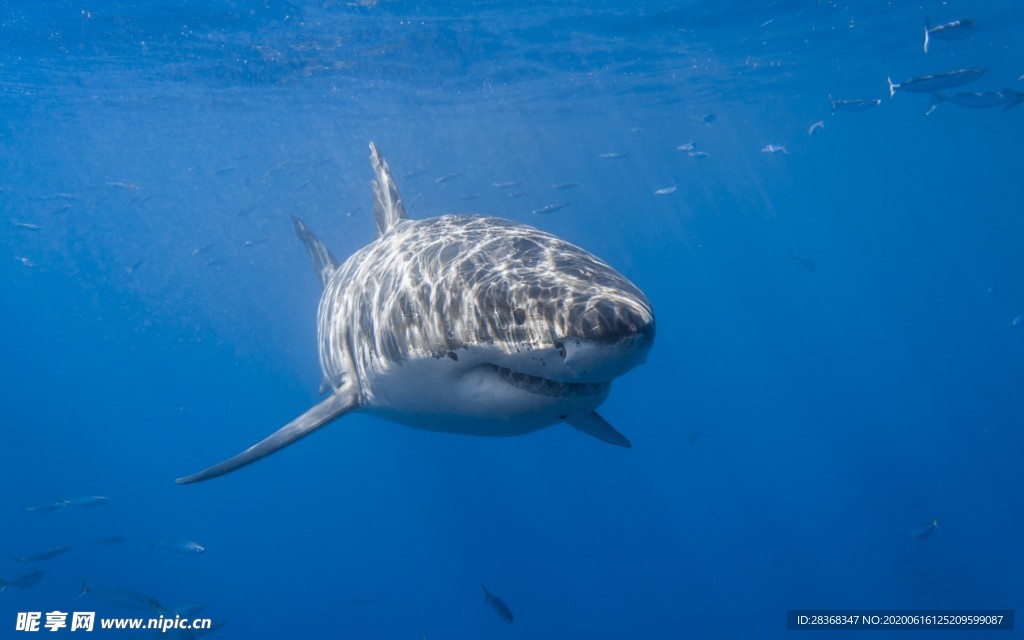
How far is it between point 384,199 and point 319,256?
201 cm

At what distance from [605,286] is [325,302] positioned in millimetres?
4163

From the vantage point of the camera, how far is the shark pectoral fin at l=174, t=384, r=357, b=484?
13.3 feet

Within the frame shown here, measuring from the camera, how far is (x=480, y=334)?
3.05 m

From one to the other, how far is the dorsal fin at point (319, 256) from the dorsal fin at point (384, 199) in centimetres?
128

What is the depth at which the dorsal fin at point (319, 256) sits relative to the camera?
7844 millimetres

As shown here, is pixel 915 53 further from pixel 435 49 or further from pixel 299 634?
pixel 299 634

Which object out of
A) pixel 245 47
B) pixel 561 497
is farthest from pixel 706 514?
pixel 245 47

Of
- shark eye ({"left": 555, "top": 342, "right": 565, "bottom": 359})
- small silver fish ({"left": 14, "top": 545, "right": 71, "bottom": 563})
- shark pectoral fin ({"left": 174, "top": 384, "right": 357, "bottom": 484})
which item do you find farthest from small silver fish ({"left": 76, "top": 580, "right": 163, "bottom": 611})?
shark eye ({"left": 555, "top": 342, "right": 565, "bottom": 359})

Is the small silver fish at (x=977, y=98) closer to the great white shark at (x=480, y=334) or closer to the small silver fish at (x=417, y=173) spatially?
the great white shark at (x=480, y=334)

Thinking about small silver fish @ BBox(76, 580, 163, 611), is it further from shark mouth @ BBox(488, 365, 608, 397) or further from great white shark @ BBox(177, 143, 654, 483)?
shark mouth @ BBox(488, 365, 608, 397)

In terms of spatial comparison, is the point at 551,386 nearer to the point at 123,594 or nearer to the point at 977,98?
the point at 123,594

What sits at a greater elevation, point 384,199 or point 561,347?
point 384,199

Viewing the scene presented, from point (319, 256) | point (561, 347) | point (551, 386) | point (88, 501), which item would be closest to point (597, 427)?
point (551, 386)

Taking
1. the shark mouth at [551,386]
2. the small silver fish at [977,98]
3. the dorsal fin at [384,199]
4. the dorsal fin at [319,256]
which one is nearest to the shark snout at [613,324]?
the shark mouth at [551,386]
